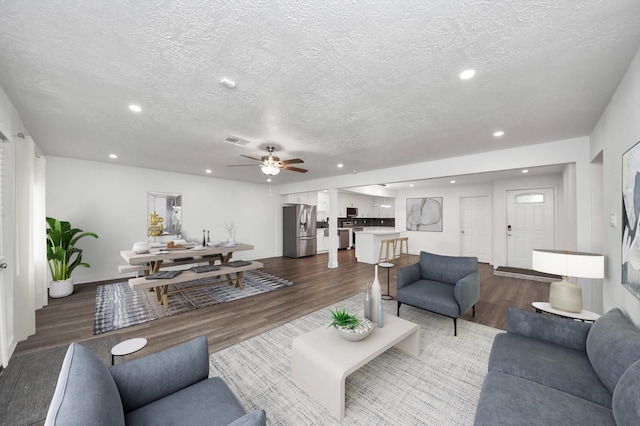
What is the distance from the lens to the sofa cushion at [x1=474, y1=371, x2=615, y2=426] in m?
1.09

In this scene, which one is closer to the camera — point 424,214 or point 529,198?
point 529,198

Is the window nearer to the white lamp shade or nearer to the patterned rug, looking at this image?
the white lamp shade

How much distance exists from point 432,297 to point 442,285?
489mm

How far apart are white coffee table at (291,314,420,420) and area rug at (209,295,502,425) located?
0.08 m

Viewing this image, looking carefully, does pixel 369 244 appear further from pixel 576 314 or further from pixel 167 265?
pixel 167 265

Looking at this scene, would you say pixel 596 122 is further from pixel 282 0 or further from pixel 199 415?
pixel 199 415

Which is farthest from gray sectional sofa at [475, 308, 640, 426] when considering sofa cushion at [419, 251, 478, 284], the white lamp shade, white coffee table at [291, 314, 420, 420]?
sofa cushion at [419, 251, 478, 284]

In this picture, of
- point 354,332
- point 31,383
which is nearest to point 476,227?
point 354,332

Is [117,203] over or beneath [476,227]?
over

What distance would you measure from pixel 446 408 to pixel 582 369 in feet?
2.82

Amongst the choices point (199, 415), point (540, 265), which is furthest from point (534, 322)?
point (199, 415)

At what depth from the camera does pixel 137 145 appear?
147 inches

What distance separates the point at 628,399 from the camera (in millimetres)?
946

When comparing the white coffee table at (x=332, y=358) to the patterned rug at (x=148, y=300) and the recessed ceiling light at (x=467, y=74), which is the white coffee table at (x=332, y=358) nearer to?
the recessed ceiling light at (x=467, y=74)
